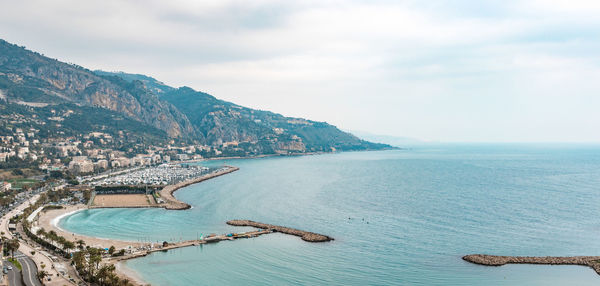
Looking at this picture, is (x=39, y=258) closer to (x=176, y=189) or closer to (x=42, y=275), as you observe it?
(x=42, y=275)

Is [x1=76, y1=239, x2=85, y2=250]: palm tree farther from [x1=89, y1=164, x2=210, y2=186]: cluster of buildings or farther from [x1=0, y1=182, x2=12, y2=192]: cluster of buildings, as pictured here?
[x1=89, y1=164, x2=210, y2=186]: cluster of buildings

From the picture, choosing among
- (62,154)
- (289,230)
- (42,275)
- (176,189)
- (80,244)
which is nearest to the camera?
(42,275)

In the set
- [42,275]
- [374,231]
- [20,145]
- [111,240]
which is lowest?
[111,240]

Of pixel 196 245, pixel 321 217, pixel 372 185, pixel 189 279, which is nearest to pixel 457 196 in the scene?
pixel 372 185

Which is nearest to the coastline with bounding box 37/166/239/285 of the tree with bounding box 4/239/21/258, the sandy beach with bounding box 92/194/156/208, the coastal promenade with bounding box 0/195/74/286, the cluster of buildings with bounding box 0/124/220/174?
the sandy beach with bounding box 92/194/156/208

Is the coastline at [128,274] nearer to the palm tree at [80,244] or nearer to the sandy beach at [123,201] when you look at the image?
the palm tree at [80,244]

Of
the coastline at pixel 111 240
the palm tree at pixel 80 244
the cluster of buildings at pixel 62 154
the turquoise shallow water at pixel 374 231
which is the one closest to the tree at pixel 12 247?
the palm tree at pixel 80 244

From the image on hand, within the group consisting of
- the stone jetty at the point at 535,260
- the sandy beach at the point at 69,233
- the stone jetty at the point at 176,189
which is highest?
the stone jetty at the point at 535,260

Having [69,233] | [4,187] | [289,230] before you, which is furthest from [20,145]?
[289,230]
